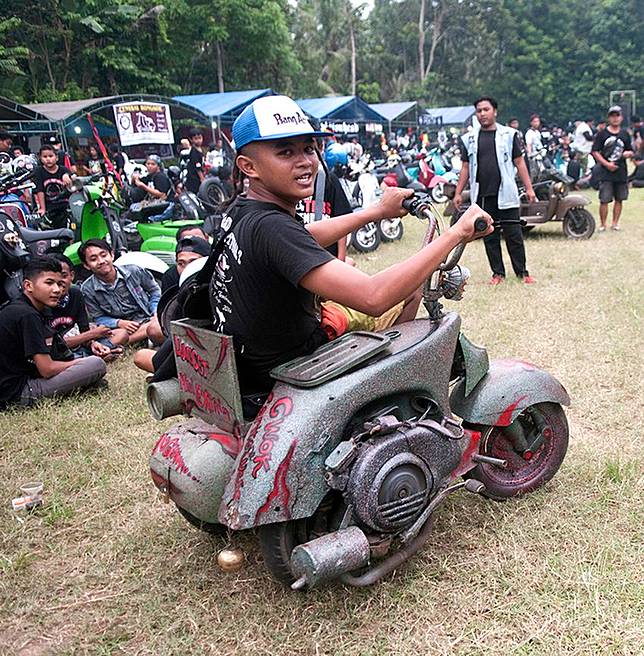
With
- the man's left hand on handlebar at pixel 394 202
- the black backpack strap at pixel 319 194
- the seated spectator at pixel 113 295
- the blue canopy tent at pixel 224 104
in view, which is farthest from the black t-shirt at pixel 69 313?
the blue canopy tent at pixel 224 104

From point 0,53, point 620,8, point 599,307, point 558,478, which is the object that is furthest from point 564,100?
point 558,478

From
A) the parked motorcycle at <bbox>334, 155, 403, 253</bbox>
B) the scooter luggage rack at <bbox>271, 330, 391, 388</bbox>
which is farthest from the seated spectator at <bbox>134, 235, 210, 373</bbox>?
the parked motorcycle at <bbox>334, 155, 403, 253</bbox>

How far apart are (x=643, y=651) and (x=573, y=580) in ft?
1.16

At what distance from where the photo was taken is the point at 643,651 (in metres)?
2.08

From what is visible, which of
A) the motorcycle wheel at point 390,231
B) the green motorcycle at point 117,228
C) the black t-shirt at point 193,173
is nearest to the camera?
the green motorcycle at point 117,228

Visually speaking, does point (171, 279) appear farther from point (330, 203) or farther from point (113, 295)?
point (330, 203)

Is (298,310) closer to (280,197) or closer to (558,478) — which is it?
(280,197)

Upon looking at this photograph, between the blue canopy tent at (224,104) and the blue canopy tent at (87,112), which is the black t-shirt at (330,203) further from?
the blue canopy tent at (224,104)

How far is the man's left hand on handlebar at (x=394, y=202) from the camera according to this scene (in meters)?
2.60

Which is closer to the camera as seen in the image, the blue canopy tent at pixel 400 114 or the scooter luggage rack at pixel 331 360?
the scooter luggage rack at pixel 331 360

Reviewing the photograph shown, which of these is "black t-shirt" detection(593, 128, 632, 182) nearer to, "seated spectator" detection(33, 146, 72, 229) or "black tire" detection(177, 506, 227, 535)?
"seated spectator" detection(33, 146, 72, 229)

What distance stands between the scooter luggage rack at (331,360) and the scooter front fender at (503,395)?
0.60 meters

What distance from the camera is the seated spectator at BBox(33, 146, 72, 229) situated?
28.1 feet

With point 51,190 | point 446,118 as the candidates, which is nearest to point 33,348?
point 51,190
